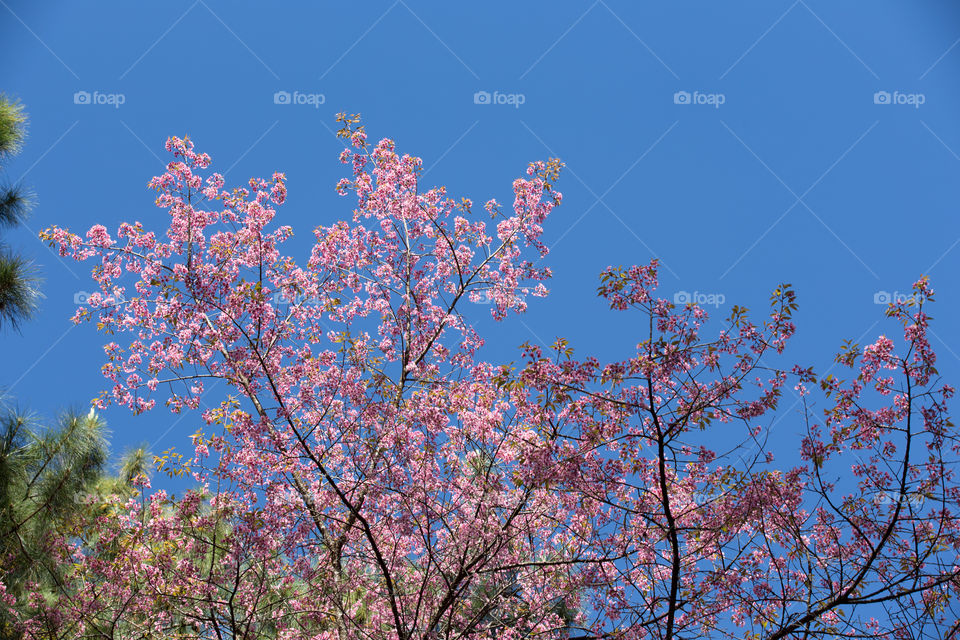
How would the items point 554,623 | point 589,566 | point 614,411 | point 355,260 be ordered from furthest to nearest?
1. point 355,260
2. point 554,623
3. point 589,566
4. point 614,411

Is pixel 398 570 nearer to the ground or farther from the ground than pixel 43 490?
farther from the ground

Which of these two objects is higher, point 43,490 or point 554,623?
point 554,623

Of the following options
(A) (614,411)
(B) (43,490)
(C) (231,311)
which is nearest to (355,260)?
(C) (231,311)

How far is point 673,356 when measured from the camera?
4.44 m

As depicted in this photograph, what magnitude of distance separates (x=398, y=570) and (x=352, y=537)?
50 cm

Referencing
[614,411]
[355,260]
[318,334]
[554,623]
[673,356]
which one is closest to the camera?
[673,356]

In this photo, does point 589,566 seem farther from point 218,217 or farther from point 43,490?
point 43,490

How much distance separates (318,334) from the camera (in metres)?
6.45

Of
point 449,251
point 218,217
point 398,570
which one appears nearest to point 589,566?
point 398,570

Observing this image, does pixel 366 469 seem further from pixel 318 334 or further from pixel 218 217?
pixel 218 217

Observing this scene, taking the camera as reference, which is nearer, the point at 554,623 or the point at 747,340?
the point at 747,340

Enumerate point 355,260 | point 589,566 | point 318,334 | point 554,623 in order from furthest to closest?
point 355,260 → point 318,334 → point 554,623 → point 589,566

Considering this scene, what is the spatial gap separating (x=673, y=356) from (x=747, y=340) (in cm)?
51

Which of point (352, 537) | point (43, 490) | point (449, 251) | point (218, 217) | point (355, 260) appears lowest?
point (43, 490)
